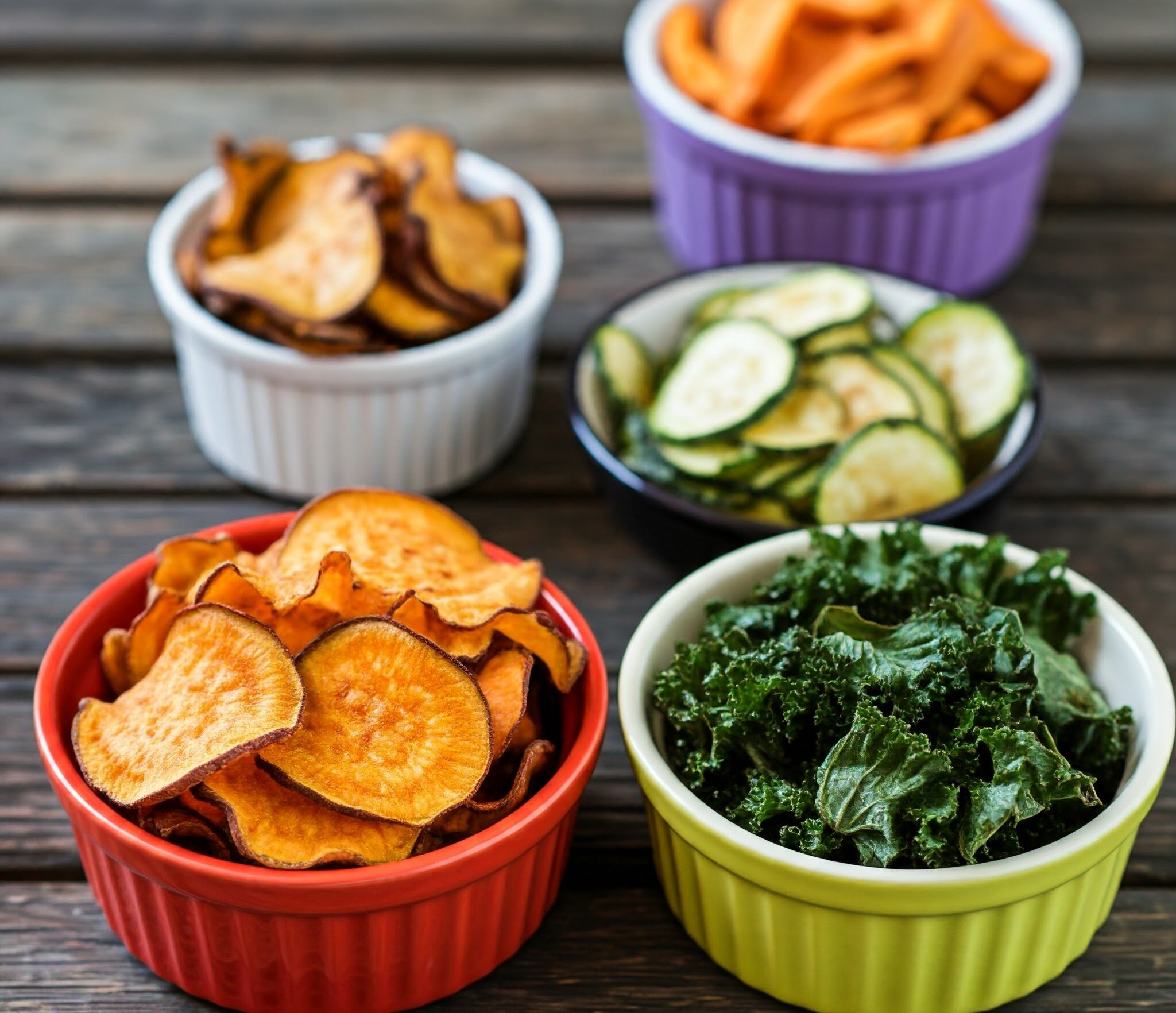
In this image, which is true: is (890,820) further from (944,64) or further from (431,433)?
(944,64)

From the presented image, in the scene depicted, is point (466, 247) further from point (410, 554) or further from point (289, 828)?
point (289, 828)

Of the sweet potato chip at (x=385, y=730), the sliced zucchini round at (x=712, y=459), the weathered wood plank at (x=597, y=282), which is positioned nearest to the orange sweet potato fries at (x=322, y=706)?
the sweet potato chip at (x=385, y=730)

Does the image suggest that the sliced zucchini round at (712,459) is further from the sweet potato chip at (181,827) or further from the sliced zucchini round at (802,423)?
the sweet potato chip at (181,827)

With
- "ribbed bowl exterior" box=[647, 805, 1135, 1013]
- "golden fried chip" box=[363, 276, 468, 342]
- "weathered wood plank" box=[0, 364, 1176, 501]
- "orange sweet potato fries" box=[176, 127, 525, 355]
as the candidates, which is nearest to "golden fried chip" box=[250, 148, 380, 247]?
"orange sweet potato fries" box=[176, 127, 525, 355]

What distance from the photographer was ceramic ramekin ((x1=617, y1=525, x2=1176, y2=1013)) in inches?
35.0

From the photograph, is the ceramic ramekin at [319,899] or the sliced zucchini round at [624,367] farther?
the sliced zucchini round at [624,367]

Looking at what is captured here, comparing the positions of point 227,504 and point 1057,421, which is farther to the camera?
point 1057,421

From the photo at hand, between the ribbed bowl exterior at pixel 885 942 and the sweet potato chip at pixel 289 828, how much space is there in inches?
7.8

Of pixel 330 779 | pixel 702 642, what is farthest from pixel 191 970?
pixel 702 642

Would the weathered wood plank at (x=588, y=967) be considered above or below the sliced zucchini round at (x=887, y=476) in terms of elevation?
below

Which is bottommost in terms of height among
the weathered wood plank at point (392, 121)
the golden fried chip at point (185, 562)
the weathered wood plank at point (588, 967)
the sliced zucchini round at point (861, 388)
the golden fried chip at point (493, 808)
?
the weathered wood plank at point (588, 967)

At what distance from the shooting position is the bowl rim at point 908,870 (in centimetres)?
88

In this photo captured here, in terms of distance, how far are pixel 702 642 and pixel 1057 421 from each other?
664mm

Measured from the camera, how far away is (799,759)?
98 cm
